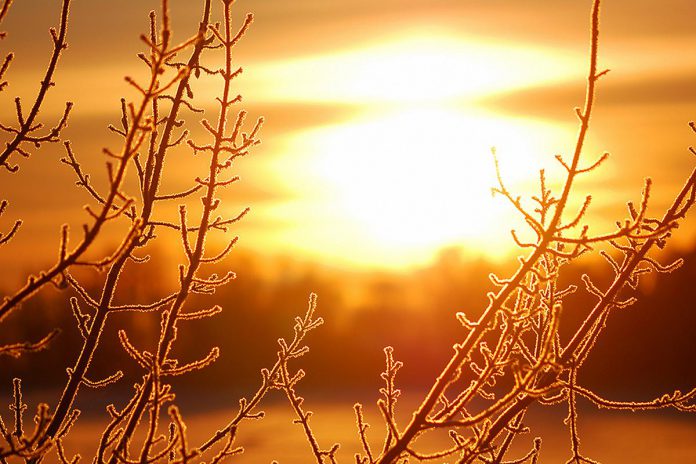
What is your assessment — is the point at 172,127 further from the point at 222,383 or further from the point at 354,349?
the point at 222,383

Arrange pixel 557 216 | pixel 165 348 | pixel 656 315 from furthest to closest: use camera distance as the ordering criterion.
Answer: pixel 656 315, pixel 165 348, pixel 557 216

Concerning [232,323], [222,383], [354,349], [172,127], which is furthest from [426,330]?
[172,127]

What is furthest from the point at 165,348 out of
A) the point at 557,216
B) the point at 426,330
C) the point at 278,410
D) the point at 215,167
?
the point at 278,410

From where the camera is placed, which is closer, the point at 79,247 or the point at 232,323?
the point at 79,247

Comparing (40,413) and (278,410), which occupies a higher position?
(40,413)

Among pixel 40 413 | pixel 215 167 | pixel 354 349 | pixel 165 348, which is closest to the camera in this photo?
pixel 40 413

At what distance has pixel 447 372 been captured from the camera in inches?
138

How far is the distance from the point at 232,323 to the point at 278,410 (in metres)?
5.44

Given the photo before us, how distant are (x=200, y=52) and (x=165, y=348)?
141 centimetres

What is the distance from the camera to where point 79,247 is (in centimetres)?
287

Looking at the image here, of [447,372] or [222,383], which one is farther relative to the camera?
[222,383]

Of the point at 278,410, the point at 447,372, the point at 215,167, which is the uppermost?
the point at 215,167

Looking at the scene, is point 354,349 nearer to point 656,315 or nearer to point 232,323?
point 232,323

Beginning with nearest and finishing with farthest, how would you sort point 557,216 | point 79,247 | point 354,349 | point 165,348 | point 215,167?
point 79,247
point 557,216
point 165,348
point 215,167
point 354,349
